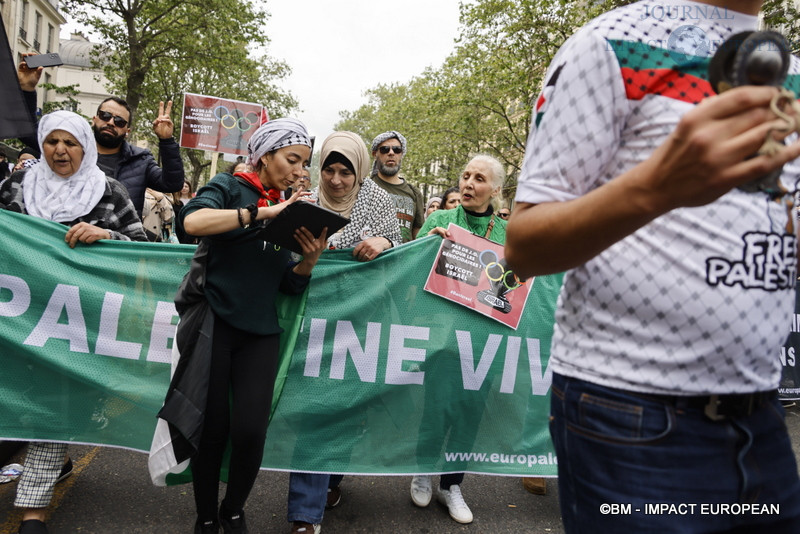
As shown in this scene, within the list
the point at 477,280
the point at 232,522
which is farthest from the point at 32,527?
the point at 477,280

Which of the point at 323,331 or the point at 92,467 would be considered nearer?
the point at 323,331

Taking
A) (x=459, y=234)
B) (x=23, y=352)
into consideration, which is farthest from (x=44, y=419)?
(x=459, y=234)

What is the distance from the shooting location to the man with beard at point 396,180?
527 centimetres

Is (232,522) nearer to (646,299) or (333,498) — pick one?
(333,498)

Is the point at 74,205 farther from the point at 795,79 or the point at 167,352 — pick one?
the point at 795,79

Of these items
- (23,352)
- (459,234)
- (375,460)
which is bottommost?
(375,460)

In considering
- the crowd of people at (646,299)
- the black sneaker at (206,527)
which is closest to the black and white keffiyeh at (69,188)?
the black sneaker at (206,527)

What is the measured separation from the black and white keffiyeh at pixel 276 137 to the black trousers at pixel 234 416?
2.71ft

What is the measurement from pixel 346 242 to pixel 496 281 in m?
0.92

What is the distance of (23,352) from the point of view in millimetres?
3021

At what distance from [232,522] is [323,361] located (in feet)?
3.01

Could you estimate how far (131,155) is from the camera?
4.21 meters

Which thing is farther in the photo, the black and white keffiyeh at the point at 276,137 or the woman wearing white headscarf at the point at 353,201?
the woman wearing white headscarf at the point at 353,201

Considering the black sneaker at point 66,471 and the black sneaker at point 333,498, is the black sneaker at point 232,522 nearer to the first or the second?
the black sneaker at point 333,498
